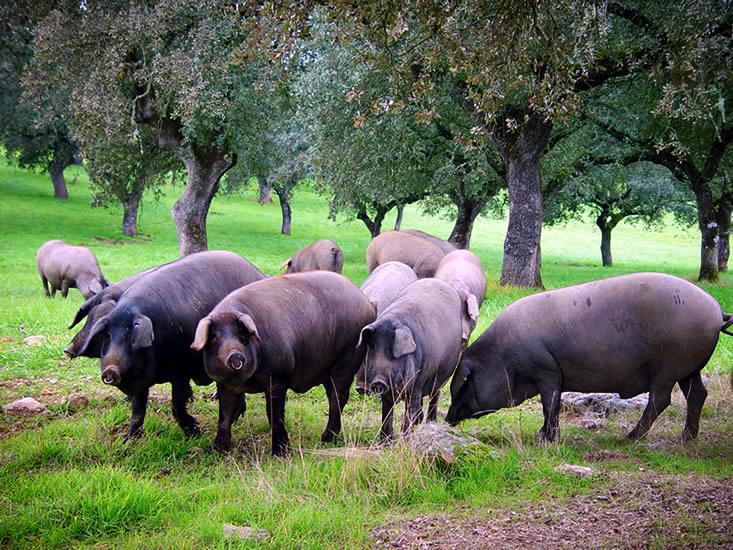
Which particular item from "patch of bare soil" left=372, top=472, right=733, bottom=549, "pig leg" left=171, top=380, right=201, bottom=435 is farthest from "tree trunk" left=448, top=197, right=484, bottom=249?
"patch of bare soil" left=372, top=472, right=733, bottom=549

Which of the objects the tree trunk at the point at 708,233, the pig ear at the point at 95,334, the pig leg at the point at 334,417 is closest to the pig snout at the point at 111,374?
the pig ear at the point at 95,334

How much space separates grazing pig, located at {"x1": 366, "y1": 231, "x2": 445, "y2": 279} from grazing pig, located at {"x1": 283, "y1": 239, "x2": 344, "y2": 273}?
108 cm

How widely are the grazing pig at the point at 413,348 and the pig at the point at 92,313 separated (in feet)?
8.13

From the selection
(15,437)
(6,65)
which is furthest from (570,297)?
(6,65)

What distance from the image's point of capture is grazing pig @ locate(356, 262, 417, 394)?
861cm

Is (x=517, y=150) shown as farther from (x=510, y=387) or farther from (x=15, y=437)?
(x=15, y=437)

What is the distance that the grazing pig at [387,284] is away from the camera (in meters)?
8.61

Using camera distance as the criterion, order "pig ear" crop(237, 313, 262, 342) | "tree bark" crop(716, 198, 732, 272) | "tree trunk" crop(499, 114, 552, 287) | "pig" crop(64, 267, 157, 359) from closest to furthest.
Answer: "pig ear" crop(237, 313, 262, 342), "pig" crop(64, 267, 157, 359), "tree trunk" crop(499, 114, 552, 287), "tree bark" crop(716, 198, 732, 272)

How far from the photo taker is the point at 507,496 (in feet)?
16.2

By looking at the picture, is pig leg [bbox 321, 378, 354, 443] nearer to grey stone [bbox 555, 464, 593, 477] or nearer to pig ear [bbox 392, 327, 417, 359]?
pig ear [bbox 392, 327, 417, 359]

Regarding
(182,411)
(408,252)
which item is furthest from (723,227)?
(182,411)

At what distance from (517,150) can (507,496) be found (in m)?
13.5

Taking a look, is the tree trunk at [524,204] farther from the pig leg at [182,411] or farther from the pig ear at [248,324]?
the pig ear at [248,324]

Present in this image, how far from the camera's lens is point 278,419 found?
6043 millimetres
